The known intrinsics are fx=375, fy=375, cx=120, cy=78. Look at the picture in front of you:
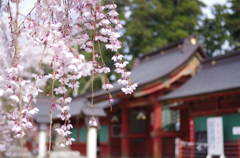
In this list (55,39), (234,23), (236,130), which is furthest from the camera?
(234,23)

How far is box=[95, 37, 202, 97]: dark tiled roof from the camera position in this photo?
13.7 m

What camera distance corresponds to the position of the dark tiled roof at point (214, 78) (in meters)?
10.9

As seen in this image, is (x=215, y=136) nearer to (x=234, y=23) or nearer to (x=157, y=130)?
(x=157, y=130)

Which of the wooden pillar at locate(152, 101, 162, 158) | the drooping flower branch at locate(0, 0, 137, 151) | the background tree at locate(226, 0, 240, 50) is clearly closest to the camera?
the drooping flower branch at locate(0, 0, 137, 151)

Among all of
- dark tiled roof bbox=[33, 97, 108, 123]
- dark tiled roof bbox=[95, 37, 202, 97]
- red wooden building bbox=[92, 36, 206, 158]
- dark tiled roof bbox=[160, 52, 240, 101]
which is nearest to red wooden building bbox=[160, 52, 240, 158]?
dark tiled roof bbox=[160, 52, 240, 101]

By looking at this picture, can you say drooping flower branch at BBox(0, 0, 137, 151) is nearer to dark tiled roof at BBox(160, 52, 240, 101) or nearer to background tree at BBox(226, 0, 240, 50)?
dark tiled roof at BBox(160, 52, 240, 101)

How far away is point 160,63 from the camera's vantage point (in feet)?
54.3

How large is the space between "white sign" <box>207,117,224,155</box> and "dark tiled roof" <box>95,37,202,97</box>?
10.1ft

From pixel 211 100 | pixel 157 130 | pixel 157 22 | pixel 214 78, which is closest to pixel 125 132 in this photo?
pixel 157 130

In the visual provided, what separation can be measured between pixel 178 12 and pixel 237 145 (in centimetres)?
2016

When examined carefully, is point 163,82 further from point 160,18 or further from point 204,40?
point 160,18

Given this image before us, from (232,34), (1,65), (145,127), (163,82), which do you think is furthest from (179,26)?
(1,65)

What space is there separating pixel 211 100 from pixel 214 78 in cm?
110

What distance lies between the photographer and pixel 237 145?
411 inches
